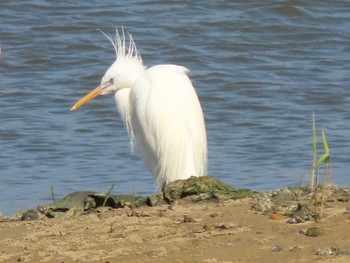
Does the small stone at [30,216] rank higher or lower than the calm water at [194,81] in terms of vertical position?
higher

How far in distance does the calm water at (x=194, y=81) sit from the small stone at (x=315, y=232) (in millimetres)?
3867

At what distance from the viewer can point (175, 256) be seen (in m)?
4.82

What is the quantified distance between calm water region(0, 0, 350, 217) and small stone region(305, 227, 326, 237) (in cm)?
387

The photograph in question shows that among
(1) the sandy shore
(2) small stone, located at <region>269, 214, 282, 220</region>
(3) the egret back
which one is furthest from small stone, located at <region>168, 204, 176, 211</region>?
(3) the egret back

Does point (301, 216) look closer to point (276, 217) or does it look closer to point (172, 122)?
point (276, 217)

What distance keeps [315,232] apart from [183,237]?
0.62 meters

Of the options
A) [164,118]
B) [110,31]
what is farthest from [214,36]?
[164,118]

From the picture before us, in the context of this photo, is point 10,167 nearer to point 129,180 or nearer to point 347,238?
A: point 129,180

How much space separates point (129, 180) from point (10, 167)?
117cm

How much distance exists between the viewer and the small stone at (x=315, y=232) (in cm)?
496

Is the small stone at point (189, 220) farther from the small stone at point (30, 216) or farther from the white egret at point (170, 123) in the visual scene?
the white egret at point (170, 123)

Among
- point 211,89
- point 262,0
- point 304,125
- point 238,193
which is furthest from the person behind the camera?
point 262,0

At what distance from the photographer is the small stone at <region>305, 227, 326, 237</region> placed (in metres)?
4.96

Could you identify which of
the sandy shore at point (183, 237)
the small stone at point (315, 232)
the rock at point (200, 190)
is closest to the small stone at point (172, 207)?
the sandy shore at point (183, 237)
